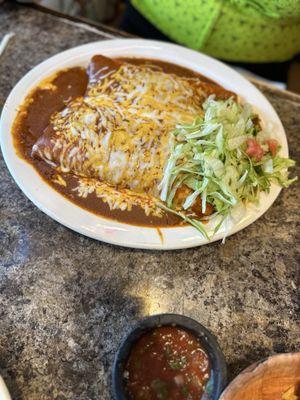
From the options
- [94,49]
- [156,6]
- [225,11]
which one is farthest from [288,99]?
[94,49]

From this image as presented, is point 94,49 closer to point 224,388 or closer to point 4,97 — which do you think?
point 4,97

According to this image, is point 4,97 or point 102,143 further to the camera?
point 4,97

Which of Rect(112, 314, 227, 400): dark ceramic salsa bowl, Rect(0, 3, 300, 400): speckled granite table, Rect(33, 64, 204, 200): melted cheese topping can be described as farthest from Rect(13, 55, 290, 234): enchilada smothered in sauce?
Rect(112, 314, 227, 400): dark ceramic salsa bowl

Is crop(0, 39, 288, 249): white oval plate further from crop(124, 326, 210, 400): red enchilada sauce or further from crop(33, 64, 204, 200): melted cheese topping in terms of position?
crop(124, 326, 210, 400): red enchilada sauce

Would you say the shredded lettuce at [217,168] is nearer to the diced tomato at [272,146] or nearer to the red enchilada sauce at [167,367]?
the diced tomato at [272,146]

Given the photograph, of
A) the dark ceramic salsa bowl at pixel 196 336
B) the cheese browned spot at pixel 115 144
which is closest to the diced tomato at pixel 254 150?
the cheese browned spot at pixel 115 144
